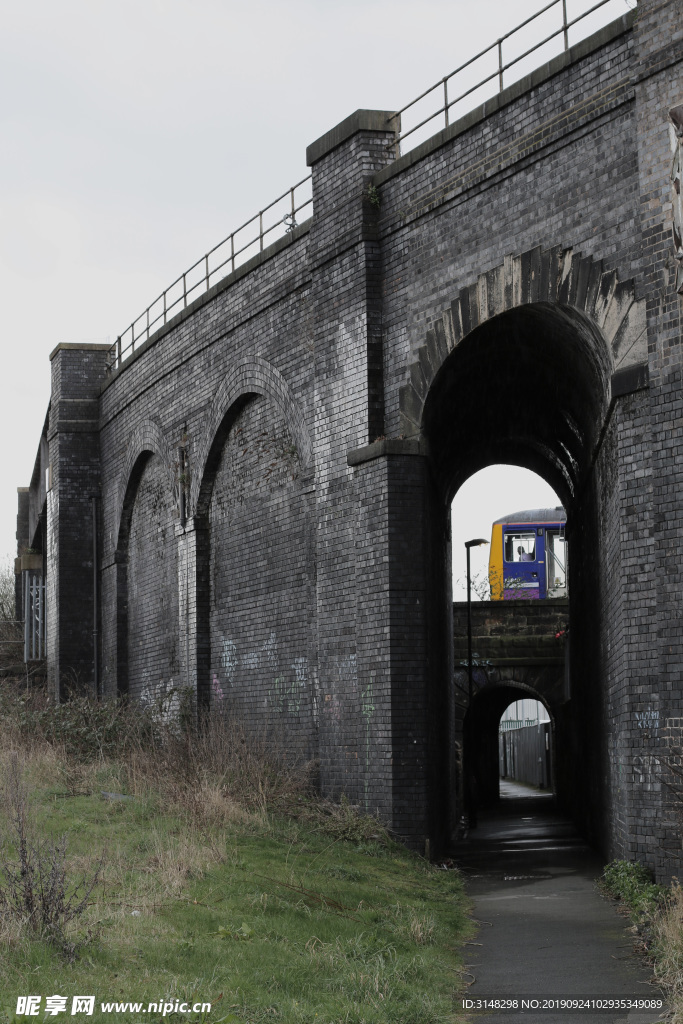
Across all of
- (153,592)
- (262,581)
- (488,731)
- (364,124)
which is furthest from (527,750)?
(364,124)

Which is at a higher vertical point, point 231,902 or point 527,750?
point 231,902

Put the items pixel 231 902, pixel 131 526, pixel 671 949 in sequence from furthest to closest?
1. pixel 131 526
2. pixel 231 902
3. pixel 671 949

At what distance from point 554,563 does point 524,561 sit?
0.82 metres

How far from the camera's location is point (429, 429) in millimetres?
13664

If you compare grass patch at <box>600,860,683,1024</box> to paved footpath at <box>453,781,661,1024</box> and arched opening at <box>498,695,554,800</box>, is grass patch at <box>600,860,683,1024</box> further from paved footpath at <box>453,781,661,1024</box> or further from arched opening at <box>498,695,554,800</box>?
arched opening at <box>498,695,554,800</box>

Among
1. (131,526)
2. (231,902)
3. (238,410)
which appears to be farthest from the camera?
(131,526)

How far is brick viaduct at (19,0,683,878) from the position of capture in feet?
33.6

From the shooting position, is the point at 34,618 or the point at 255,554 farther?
the point at 34,618

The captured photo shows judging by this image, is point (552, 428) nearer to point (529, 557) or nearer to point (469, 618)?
point (469, 618)

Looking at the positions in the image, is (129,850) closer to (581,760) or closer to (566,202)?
(566,202)

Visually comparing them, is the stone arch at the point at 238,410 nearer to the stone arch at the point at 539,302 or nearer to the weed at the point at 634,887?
the stone arch at the point at 539,302

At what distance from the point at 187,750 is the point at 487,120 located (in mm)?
8203

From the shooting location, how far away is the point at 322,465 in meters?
14.5

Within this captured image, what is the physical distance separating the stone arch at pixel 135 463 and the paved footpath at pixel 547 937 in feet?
28.2
